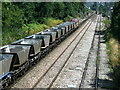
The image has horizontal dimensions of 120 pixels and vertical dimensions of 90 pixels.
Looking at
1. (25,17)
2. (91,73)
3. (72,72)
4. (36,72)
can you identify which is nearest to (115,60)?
(91,73)

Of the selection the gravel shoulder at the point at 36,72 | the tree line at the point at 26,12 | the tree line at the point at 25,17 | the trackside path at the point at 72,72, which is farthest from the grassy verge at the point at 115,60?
the tree line at the point at 26,12

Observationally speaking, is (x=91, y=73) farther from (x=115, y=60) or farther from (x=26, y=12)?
(x=26, y=12)

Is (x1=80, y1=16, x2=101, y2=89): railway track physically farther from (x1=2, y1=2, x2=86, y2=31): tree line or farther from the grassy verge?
(x1=2, y1=2, x2=86, y2=31): tree line

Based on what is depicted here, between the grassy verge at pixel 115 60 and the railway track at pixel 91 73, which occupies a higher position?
the grassy verge at pixel 115 60

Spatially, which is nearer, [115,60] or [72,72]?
[72,72]

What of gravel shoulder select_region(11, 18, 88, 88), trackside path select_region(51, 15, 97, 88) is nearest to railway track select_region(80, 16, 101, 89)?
trackside path select_region(51, 15, 97, 88)

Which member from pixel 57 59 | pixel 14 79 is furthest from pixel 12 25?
pixel 14 79

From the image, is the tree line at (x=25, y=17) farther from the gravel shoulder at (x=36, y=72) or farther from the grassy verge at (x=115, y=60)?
the grassy verge at (x=115, y=60)

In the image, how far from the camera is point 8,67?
1275 centimetres

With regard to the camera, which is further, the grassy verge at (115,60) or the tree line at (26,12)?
the tree line at (26,12)

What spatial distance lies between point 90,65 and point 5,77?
902 centimetres

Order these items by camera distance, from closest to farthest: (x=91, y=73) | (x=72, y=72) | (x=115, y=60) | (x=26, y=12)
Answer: (x=91, y=73) → (x=72, y=72) → (x=115, y=60) → (x=26, y=12)

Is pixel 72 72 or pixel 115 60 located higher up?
pixel 115 60

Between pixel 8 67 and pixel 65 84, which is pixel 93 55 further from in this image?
pixel 8 67
